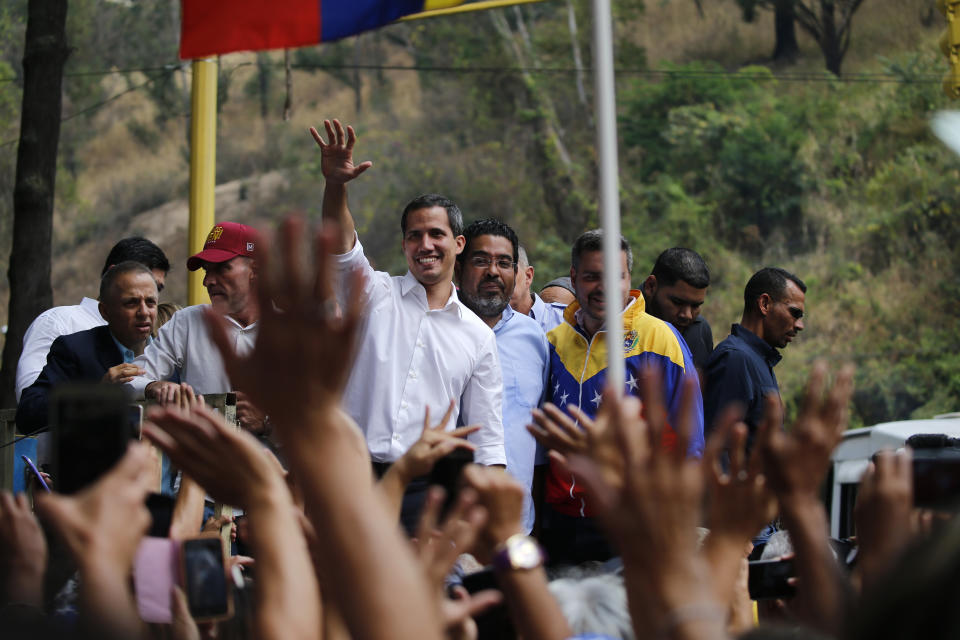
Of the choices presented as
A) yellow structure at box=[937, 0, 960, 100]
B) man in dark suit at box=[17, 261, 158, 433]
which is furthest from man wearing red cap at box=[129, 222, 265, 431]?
yellow structure at box=[937, 0, 960, 100]

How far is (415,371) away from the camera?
413 cm

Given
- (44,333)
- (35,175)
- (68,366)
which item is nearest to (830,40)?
(35,175)

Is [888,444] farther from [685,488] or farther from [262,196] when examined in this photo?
[262,196]

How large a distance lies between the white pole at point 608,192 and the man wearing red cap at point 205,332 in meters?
1.78

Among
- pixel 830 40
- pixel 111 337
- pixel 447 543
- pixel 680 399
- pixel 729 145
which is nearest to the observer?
pixel 447 543

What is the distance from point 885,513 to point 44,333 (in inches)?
160

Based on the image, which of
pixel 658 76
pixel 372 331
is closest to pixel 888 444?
pixel 372 331

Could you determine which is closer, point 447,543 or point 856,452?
point 447,543

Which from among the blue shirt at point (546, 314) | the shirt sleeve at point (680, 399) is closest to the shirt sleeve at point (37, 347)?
the blue shirt at point (546, 314)

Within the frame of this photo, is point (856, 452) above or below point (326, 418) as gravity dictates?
below

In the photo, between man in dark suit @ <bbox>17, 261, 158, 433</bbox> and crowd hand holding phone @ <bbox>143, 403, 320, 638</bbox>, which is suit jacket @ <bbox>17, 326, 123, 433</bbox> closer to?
man in dark suit @ <bbox>17, 261, 158, 433</bbox>

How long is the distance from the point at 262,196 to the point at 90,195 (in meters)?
5.76

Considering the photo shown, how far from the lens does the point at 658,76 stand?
90.0 ft

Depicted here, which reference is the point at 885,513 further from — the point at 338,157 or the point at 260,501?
the point at 338,157
